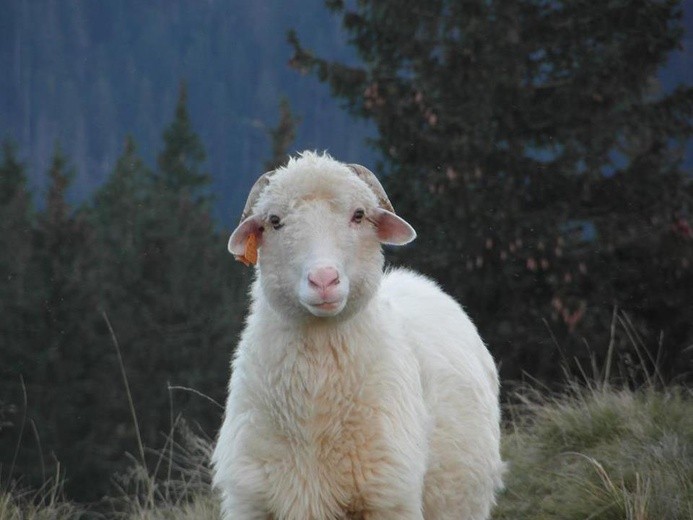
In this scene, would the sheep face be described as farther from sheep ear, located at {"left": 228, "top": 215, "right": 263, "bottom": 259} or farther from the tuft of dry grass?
the tuft of dry grass

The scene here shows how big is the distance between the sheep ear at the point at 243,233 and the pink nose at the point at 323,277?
0.57m

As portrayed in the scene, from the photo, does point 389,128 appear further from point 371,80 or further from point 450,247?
point 450,247

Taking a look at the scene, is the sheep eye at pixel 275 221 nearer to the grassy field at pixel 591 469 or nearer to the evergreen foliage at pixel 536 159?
the grassy field at pixel 591 469

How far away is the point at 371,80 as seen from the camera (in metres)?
17.6

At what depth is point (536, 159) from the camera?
58.5 feet

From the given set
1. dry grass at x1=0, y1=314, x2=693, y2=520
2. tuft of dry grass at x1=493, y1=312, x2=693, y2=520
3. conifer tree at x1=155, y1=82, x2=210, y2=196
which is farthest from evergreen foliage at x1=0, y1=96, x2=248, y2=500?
tuft of dry grass at x1=493, y1=312, x2=693, y2=520

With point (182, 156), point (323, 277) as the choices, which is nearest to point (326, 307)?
point (323, 277)

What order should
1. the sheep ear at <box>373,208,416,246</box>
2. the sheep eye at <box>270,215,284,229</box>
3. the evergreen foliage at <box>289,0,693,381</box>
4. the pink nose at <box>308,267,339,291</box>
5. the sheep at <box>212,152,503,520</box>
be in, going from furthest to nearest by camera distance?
1. the evergreen foliage at <box>289,0,693,381</box>
2. the sheep ear at <box>373,208,416,246</box>
3. the sheep eye at <box>270,215,284,229</box>
4. the sheep at <box>212,152,503,520</box>
5. the pink nose at <box>308,267,339,291</box>

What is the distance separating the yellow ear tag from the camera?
4.41m

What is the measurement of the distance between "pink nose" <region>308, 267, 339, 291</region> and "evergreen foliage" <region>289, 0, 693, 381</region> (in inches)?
487

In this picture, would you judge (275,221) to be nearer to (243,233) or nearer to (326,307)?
(243,233)

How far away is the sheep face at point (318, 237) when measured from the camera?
3986 mm

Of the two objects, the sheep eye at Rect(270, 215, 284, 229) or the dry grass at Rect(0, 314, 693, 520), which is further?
the dry grass at Rect(0, 314, 693, 520)

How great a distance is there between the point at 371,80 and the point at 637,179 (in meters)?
4.97
